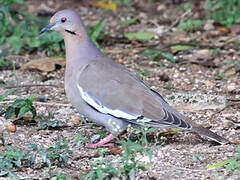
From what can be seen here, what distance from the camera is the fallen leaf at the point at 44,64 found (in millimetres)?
6496

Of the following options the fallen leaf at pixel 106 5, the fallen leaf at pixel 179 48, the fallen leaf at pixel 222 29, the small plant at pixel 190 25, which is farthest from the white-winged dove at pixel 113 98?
the fallen leaf at pixel 106 5

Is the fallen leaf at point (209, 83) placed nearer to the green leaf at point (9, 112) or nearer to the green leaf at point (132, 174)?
the green leaf at point (9, 112)

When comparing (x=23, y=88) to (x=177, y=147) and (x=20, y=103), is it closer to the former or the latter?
(x=20, y=103)

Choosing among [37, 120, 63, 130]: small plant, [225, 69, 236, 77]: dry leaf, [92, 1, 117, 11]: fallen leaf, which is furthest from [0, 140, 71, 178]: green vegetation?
[92, 1, 117, 11]: fallen leaf

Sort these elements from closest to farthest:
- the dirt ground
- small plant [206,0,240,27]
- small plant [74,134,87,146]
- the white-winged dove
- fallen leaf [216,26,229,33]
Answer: the dirt ground < small plant [74,134,87,146] < the white-winged dove < fallen leaf [216,26,229,33] < small plant [206,0,240,27]

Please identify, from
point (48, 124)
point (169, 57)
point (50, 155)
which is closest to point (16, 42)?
point (169, 57)

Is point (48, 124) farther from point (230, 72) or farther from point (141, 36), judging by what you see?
point (141, 36)

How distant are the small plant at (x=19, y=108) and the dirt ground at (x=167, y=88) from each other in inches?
5.5

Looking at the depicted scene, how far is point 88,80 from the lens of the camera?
15.4 ft

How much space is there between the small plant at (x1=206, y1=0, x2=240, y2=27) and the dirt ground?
137 millimetres

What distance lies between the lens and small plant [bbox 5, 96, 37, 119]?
4855 millimetres

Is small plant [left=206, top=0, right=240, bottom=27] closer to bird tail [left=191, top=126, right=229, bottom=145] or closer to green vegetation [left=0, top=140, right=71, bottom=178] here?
bird tail [left=191, top=126, right=229, bottom=145]

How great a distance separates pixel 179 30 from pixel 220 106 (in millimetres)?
2563

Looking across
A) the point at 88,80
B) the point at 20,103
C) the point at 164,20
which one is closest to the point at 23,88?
the point at 20,103
